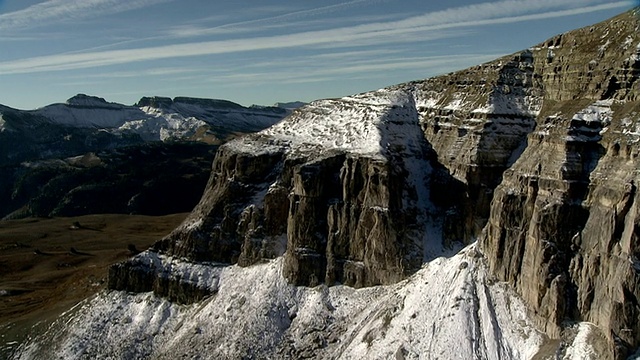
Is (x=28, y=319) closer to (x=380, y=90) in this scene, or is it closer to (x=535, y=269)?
(x=380, y=90)

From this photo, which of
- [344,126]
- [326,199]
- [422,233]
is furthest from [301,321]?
[344,126]

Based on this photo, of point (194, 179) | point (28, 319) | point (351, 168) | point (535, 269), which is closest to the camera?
point (535, 269)

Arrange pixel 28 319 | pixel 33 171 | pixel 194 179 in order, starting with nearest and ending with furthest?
1. pixel 28 319
2. pixel 194 179
3. pixel 33 171

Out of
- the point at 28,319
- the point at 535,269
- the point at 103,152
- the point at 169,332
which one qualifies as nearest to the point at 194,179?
the point at 103,152

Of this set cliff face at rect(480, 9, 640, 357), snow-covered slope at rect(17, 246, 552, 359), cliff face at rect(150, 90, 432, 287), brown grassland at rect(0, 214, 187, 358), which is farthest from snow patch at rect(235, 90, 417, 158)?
brown grassland at rect(0, 214, 187, 358)

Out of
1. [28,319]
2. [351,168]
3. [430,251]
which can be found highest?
[351,168]

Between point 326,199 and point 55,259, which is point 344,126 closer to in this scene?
point 326,199

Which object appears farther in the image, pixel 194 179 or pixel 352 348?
pixel 194 179
